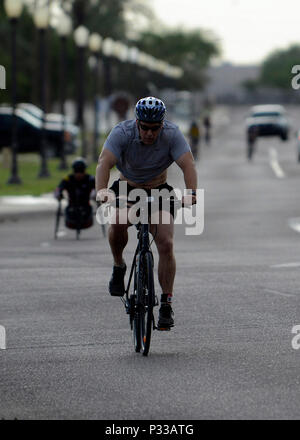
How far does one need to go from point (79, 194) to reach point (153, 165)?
1008 centimetres

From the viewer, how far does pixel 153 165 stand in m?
9.08

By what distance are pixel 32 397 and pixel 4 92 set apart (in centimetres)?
7061

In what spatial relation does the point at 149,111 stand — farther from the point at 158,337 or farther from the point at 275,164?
the point at 275,164

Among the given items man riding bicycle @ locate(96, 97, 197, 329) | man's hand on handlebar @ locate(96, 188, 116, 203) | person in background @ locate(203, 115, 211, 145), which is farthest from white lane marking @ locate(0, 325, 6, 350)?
person in background @ locate(203, 115, 211, 145)

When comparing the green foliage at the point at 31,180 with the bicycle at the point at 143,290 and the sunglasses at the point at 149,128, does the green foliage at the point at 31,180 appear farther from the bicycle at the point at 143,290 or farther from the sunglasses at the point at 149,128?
the sunglasses at the point at 149,128

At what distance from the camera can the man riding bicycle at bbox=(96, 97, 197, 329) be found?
8.97 metres

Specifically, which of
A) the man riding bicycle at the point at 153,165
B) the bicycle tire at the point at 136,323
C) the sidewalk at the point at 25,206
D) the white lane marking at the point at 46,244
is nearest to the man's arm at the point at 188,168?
the man riding bicycle at the point at 153,165

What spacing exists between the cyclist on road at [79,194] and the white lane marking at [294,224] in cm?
393

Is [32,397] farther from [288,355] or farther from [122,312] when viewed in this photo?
[122,312]

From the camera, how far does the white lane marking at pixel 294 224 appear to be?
21.5 meters

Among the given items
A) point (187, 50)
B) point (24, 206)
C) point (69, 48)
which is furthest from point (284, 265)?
point (187, 50)

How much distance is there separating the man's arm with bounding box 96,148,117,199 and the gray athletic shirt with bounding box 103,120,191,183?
4 cm

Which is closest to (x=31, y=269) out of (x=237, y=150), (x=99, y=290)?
(x=99, y=290)

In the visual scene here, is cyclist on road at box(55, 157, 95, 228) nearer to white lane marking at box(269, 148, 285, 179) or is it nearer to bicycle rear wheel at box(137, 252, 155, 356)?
bicycle rear wheel at box(137, 252, 155, 356)
